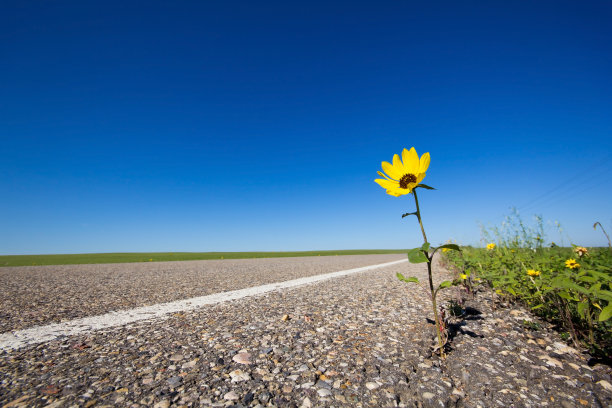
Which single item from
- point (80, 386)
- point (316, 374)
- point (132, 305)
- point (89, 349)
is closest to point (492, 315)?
point (316, 374)

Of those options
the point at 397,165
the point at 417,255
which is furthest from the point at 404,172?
the point at 417,255

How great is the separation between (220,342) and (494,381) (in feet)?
6.05

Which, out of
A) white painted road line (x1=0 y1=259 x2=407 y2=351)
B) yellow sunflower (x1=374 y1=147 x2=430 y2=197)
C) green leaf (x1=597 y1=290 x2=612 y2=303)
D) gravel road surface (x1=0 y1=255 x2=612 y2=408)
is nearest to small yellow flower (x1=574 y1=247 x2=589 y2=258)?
gravel road surface (x1=0 y1=255 x2=612 y2=408)

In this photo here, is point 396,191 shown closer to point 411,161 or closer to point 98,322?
point 411,161

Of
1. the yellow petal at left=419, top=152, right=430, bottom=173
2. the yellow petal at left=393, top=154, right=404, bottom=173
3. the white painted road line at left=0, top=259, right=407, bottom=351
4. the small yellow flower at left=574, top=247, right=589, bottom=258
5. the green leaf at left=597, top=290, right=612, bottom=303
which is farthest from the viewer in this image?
the small yellow flower at left=574, top=247, right=589, bottom=258

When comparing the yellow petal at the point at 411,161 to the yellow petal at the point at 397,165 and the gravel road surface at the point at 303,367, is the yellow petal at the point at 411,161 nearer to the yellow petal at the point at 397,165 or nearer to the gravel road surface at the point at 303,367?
the yellow petal at the point at 397,165

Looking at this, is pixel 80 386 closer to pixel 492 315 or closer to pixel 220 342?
Result: pixel 220 342

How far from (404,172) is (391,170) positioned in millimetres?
96

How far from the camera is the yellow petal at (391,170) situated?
1.87 m

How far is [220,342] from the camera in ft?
6.54

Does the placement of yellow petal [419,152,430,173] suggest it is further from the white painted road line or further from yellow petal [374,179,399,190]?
the white painted road line

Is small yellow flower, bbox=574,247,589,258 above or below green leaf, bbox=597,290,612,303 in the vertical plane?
above

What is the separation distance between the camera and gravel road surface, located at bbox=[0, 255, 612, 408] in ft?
4.41

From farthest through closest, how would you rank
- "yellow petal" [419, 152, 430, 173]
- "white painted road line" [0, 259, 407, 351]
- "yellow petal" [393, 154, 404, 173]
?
1. "white painted road line" [0, 259, 407, 351]
2. "yellow petal" [393, 154, 404, 173]
3. "yellow petal" [419, 152, 430, 173]
